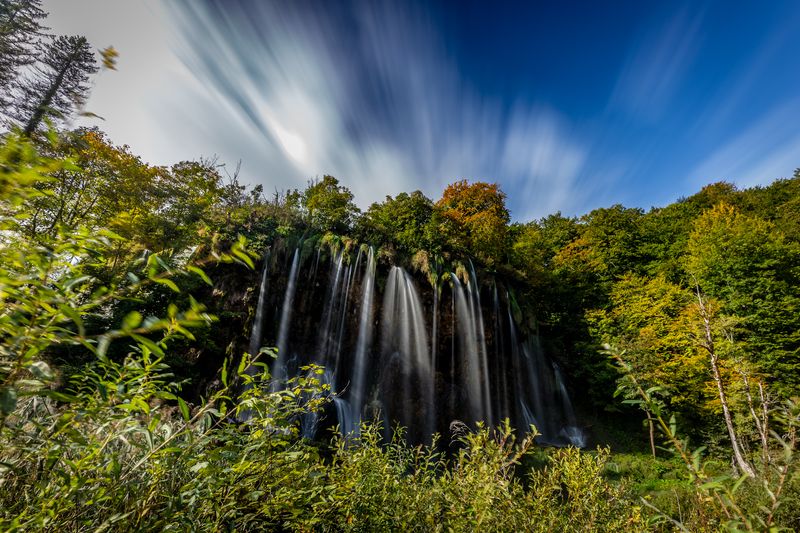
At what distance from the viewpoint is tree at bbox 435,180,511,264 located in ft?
60.0

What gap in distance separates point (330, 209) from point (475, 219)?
8992 millimetres

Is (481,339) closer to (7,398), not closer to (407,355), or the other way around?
(407,355)

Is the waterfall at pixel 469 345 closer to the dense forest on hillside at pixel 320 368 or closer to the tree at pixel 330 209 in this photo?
the dense forest on hillside at pixel 320 368

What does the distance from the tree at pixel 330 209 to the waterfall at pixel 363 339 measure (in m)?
2.34

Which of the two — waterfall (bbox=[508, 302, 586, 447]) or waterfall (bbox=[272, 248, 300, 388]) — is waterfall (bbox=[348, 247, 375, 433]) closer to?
waterfall (bbox=[272, 248, 300, 388])

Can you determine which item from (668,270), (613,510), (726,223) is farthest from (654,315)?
(613,510)

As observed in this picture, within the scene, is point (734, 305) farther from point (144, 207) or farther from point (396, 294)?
point (144, 207)

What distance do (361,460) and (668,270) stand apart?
23119 mm

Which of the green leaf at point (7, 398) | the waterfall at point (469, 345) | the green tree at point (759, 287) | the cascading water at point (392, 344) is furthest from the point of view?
the waterfall at point (469, 345)

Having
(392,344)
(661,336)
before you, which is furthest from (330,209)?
(661,336)

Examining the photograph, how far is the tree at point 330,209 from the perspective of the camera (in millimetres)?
15047

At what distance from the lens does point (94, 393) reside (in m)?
1.85

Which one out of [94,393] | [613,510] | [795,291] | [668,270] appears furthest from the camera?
[668,270]

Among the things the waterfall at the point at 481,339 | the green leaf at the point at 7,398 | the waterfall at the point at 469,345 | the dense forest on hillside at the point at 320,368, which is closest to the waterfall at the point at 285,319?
the dense forest on hillside at the point at 320,368
